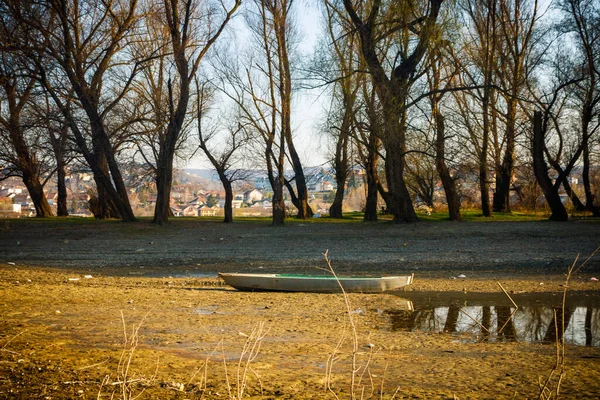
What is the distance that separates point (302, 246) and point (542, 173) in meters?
14.3

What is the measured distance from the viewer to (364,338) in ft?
30.4

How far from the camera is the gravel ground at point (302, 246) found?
738 inches

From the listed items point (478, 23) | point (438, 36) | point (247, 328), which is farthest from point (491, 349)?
point (478, 23)

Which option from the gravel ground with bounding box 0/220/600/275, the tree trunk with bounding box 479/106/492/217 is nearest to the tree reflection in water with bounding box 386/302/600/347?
the gravel ground with bounding box 0/220/600/275

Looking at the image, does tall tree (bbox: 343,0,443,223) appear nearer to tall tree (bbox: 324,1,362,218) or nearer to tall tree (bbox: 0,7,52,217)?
tall tree (bbox: 324,1,362,218)

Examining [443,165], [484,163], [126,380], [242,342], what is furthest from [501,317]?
[484,163]

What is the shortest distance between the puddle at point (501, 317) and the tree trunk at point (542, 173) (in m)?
18.4

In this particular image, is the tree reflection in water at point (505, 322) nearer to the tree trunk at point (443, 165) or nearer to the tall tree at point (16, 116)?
the tree trunk at point (443, 165)

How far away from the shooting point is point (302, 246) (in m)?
23.6

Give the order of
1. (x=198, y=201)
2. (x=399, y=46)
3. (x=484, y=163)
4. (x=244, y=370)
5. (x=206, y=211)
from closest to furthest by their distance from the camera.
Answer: (x=244, y=370)
(x=399, y=46)
(x=484, y=163)
(x=206, y=211)
(x=198, y=201)

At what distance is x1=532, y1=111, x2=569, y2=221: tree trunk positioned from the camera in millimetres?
31109

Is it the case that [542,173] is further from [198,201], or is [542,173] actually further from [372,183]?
[198,201]

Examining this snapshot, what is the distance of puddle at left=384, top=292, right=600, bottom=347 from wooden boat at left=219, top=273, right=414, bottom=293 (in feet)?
1.39

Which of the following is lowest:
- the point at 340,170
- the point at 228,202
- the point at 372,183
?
the point at 228,202
